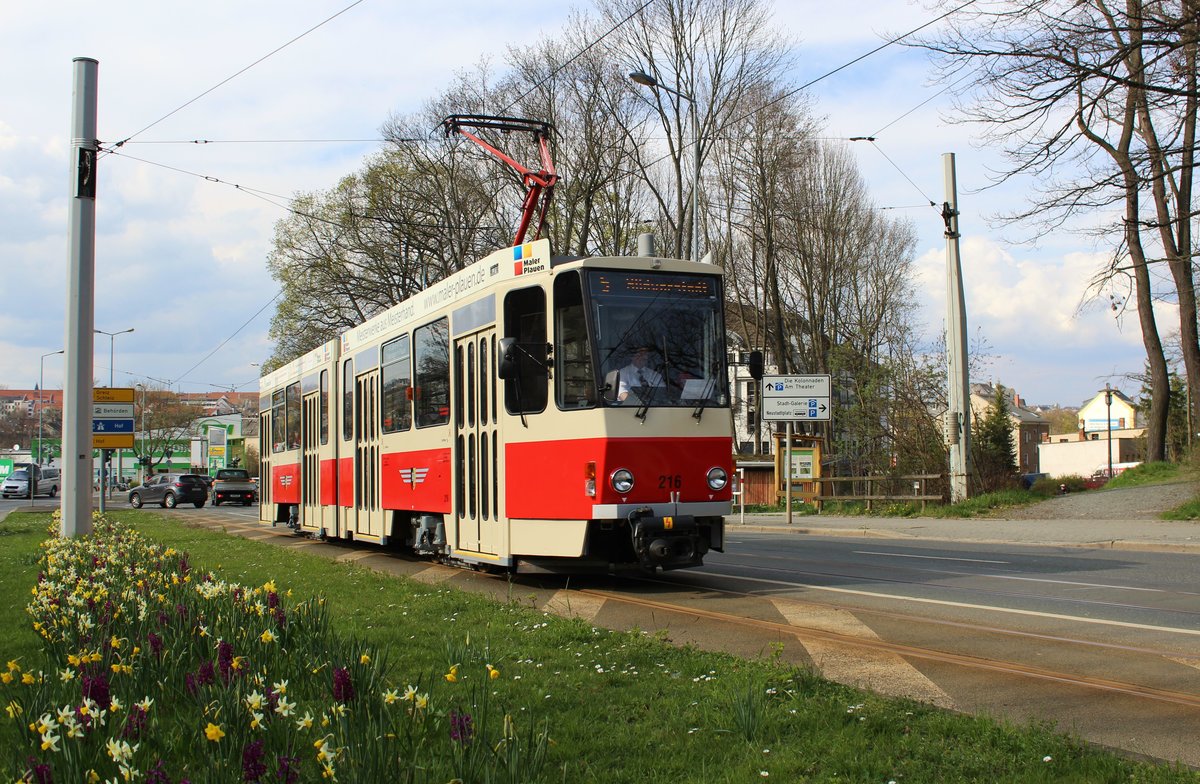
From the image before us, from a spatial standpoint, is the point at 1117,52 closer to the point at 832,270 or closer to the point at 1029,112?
the point at 1029,112

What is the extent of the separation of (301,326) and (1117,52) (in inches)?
1425

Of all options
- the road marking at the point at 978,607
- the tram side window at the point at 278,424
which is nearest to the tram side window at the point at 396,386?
the road marking at the point at 978,607

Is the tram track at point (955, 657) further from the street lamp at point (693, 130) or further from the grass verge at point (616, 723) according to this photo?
the street lamp at point (693, 130)

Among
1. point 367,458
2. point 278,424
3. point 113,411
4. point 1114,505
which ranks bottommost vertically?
point 1114,505

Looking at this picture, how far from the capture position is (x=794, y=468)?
3134cm

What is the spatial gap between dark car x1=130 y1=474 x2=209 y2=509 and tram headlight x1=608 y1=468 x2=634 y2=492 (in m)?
45.4

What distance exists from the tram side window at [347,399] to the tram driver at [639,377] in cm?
782

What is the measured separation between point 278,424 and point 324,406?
4.61 m

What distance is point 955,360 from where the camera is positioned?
78.3 ft

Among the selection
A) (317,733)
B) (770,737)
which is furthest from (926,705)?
(317,733)

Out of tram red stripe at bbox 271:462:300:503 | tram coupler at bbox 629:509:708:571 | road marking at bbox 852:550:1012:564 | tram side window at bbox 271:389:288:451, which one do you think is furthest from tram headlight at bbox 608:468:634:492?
tram side window at bbox 271:389:288:451

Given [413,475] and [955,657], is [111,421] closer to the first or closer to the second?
[413,475]

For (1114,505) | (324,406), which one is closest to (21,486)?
(324,406)

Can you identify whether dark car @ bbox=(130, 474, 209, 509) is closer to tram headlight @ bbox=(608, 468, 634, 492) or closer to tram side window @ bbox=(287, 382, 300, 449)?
tram side window @ bbox=(287, 382, 300, 449)
